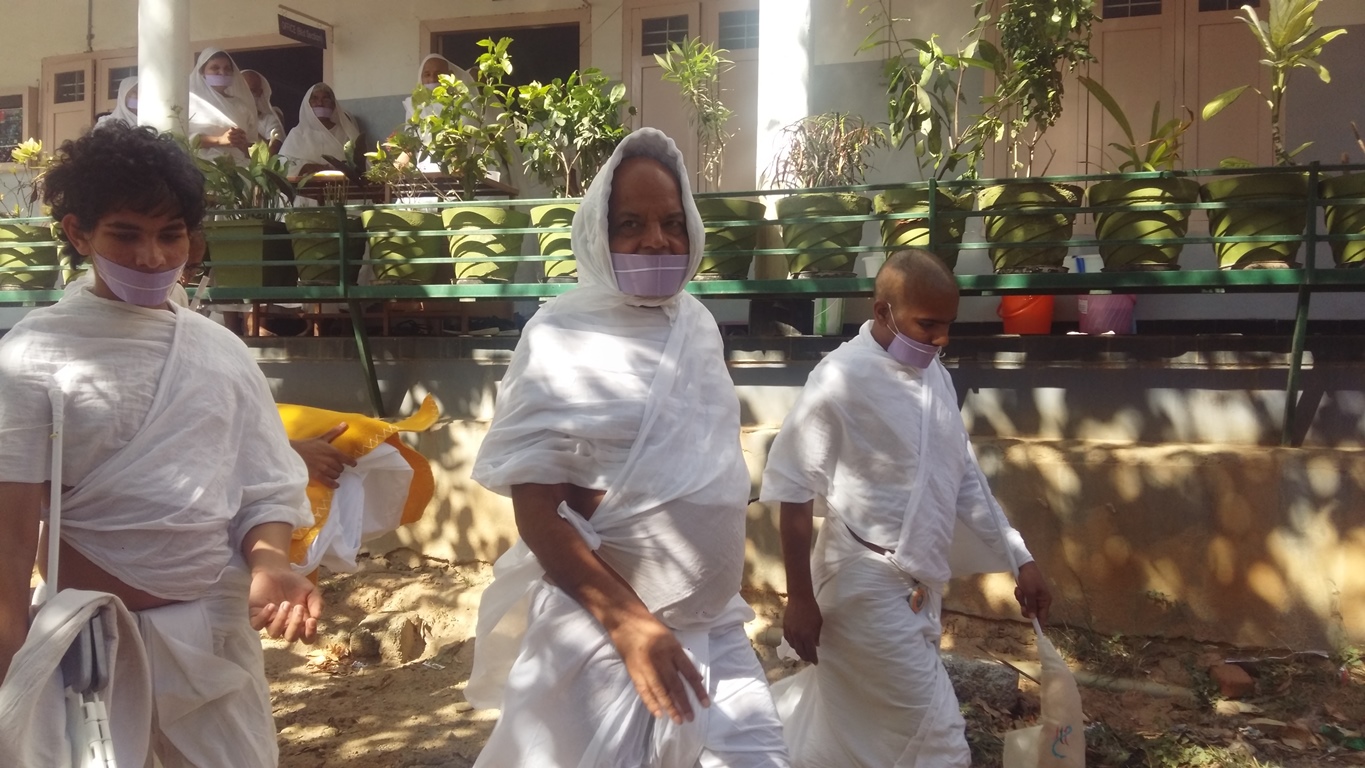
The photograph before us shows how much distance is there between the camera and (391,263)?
20.7ft

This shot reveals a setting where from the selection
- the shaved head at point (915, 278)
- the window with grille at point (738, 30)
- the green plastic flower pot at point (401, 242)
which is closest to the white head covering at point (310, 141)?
the green plastic flower pot at point (401, 242)

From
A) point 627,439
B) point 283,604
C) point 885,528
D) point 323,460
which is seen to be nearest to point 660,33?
point 885,528

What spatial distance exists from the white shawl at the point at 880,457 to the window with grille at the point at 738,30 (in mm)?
4881

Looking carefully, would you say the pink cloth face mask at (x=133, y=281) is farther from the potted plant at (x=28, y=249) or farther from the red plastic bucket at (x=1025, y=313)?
the potted plant at (x=28, y=249)

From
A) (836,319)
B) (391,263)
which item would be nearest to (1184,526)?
(836,319)

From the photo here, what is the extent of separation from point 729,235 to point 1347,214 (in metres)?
2.74

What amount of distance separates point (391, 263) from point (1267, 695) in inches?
184

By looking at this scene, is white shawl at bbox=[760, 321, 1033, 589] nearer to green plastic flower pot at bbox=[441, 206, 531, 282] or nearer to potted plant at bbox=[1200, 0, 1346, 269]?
potted plant at bbox=[1200, 0, 1346, 269]

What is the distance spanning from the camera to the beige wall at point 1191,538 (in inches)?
197

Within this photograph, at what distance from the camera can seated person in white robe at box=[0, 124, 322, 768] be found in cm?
224

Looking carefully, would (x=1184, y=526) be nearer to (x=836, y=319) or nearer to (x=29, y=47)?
(x=836, y=319)

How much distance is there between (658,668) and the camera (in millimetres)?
2102

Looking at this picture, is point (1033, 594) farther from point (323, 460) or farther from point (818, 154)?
point (818, 154)

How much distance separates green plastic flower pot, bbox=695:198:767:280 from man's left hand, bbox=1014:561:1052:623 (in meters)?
2.55
